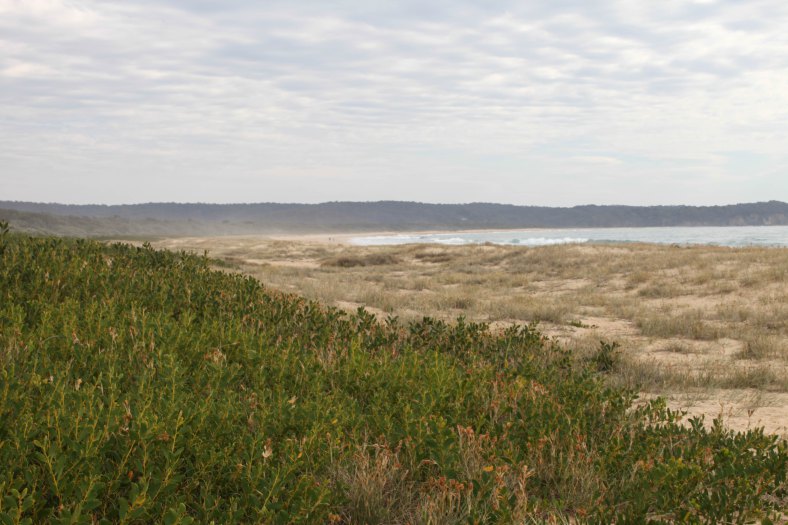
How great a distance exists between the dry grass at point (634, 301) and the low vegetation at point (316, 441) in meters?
2.57

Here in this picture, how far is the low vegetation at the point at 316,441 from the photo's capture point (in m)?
2.88

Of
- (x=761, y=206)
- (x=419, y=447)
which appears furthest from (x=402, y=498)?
(x=761, y=206)

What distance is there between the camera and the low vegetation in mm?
→ 2883

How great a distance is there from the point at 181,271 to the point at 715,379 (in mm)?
8042

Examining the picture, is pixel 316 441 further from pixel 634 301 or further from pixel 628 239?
pixel 628 239

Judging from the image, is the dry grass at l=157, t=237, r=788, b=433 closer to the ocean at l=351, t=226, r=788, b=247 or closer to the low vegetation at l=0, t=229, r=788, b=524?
the low vegetation at l=0, t=229, r=788, b=524

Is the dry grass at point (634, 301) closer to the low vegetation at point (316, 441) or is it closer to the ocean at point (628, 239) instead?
the low vegetation at point (316, 441)

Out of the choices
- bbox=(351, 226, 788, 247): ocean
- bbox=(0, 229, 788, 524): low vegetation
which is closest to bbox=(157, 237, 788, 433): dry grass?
bbox=(0, 229, 788, 524): low vegetation

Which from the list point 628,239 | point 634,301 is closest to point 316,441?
point 634,301

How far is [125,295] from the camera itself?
7316 millimetres

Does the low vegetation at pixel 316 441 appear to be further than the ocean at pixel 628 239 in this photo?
No

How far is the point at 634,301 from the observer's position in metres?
16.6

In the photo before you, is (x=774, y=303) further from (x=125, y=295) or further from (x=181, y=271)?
(x=125, y=295)

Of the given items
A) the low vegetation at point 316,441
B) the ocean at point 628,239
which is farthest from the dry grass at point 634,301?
the ocean at point 628,239
